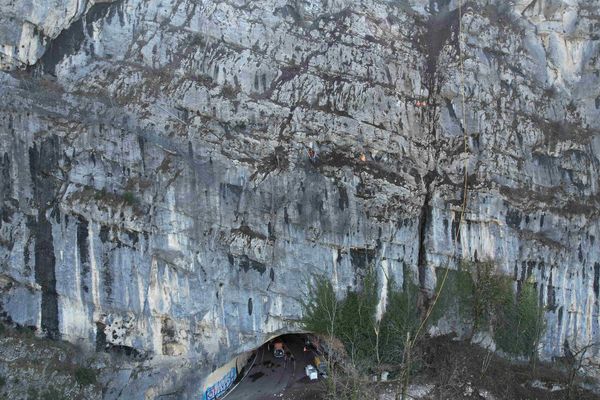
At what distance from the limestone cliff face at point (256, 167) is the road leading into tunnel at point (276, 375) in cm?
285

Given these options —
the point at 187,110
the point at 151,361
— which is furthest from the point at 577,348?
the point at 187,110

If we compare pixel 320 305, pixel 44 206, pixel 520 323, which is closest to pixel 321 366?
pixel 320 305

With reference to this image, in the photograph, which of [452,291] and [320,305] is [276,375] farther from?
[452,291]

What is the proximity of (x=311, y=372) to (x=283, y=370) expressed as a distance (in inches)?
66.4

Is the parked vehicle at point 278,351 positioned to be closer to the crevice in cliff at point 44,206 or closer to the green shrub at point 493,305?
the green shrub at point 493,305

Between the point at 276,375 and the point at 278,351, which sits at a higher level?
the point at 278,351

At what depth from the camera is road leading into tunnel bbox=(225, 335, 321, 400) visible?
25.3 m

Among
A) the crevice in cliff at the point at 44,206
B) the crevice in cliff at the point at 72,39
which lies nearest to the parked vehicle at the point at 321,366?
the crevice in cliff at the point at 44,206

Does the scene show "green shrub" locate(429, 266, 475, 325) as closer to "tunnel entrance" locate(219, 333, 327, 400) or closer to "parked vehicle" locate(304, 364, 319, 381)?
"tunnel entrance" locate(219, 333, 327, 400)

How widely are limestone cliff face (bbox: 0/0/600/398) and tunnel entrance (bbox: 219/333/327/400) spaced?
2907 millimetres

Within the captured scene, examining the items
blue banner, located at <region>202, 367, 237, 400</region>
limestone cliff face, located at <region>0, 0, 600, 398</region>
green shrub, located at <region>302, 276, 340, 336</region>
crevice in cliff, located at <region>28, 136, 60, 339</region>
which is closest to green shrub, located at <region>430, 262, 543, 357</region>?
limestone cliff face, located at <region>0, 0, 600, 398</region>

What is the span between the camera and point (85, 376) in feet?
74.7

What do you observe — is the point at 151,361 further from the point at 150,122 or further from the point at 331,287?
the point at 150,122

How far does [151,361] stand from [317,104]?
13.6m
